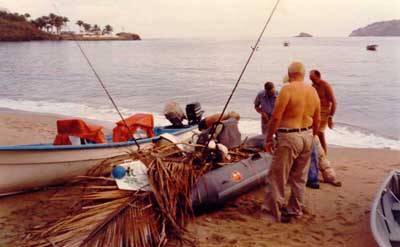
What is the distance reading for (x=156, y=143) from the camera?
22.7ft

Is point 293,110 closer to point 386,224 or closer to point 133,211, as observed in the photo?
point 386,224

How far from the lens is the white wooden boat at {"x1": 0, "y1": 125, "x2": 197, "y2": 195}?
640cm

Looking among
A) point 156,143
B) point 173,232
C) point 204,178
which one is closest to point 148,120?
point 156,143

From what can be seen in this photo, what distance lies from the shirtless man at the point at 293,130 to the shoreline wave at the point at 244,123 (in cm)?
644

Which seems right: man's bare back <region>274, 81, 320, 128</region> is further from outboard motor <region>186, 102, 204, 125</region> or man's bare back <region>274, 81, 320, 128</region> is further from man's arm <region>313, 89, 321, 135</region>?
outboard motor <region>186, 102, 204, 125</region>

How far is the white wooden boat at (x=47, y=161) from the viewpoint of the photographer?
640cm

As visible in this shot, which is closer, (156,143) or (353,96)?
(156,143)

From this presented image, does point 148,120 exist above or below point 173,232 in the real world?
above

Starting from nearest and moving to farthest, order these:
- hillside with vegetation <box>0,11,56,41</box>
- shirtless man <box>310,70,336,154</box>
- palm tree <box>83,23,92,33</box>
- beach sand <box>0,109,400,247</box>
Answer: beach sand <box>0,109,400,247</box>
shirtless man <box>310,70,336,154</box>
hillside with vegetation <box>0,11,56,41</box>
palm tree <box>83,23,92,33</box>

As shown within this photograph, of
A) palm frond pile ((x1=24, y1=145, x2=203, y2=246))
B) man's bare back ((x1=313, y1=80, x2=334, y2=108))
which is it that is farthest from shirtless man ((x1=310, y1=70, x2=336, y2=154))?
palm frond pile ((x1=24, y1=145, x2=203, y2=246))

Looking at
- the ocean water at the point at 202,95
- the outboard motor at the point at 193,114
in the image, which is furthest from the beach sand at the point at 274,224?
the ocean water at the point at 202,95

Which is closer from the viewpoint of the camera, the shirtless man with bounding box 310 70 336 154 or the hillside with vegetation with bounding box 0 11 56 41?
the shirtless man with bounding box 310 70 336 154

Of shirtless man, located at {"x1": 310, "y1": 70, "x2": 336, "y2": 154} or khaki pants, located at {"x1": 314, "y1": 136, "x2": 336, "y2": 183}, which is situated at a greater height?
shirtless man, located at {"x1": 310, "y1": 70, "x2": 336, "y2": 154}

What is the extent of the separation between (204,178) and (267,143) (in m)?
1.01
